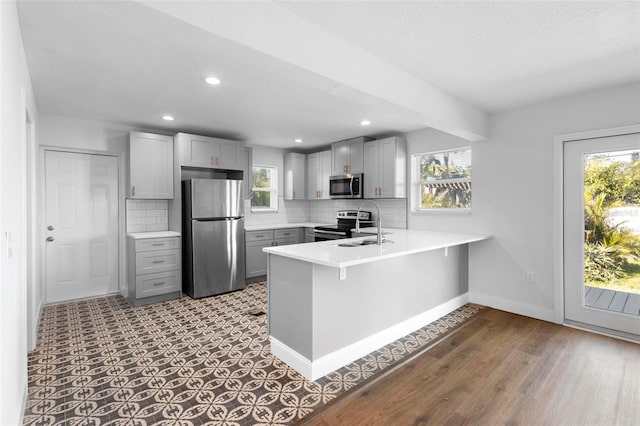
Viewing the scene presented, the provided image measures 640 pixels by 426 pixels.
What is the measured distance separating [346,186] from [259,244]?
172 centimetres

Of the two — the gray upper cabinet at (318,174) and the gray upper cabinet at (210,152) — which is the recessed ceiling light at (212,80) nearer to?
the gray upper cabinet at (210,152)

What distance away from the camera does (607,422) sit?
6.44 ft

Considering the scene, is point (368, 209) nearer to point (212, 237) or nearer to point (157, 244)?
point (212, 237)

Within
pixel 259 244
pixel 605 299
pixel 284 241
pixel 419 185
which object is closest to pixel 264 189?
pixel 284 241

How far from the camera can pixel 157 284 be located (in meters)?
4.30

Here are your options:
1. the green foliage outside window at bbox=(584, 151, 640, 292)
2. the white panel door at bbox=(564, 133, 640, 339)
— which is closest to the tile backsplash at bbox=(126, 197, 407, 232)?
the white panel door at bbox=(564, 133, 640, 339)

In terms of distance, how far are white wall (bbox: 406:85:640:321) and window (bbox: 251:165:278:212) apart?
329 cm

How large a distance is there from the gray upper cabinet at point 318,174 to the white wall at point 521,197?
7.46ft

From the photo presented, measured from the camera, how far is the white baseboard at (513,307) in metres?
3.60

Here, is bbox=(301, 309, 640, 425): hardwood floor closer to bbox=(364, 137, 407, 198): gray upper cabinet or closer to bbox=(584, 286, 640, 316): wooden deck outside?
bbox=(584, 286, 640, 316): wooden deck outside

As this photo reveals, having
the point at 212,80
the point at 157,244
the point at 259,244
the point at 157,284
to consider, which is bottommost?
the point at 157,284

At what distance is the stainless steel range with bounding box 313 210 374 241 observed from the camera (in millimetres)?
5150

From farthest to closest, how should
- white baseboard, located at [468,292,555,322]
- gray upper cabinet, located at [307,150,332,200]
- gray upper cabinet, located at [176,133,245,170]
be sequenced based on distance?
gray upper cabinet, located at [307,150,332,200], gray upper cabinet, located at [176,133,245,170], white baseboard, located at [468,292,555,322]

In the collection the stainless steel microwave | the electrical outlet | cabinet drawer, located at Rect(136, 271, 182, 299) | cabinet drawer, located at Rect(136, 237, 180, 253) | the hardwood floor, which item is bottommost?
the hardwood floor
